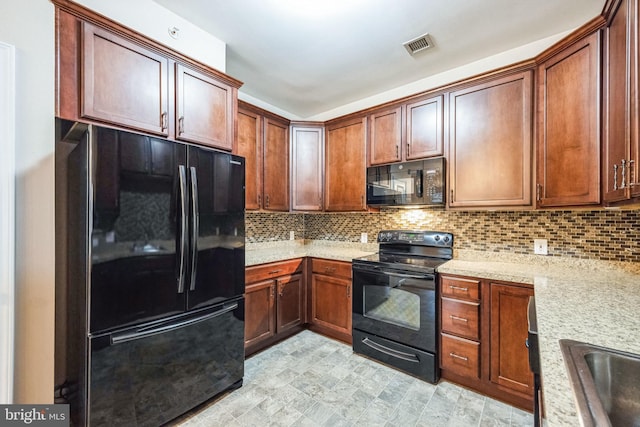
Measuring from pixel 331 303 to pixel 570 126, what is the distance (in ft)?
7.61

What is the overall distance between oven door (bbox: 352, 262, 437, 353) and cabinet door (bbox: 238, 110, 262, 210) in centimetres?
118

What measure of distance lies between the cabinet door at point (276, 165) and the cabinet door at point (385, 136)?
95 cm

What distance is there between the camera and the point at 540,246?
220 centimetres

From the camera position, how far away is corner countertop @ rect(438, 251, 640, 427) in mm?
684

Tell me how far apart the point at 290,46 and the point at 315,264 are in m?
2.00

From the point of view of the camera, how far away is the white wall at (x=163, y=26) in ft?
5.57

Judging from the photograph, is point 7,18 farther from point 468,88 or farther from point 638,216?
point 638,216

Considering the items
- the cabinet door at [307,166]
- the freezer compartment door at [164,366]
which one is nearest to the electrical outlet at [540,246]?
the cabinet door at [307,166]

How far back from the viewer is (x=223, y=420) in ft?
5.61

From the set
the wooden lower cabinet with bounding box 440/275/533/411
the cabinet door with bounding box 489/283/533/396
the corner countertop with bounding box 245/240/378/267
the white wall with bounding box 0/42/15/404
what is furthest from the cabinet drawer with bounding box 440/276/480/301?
the white wall with bounding box 0/42/15/404

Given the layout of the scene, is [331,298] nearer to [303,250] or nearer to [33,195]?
[303,250]

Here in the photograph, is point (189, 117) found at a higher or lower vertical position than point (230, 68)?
lower

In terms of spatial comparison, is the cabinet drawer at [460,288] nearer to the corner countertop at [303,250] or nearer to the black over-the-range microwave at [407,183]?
the black over-the-range microwave at [407,183]

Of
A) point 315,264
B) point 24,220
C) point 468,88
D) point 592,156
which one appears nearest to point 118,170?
point 24,220
